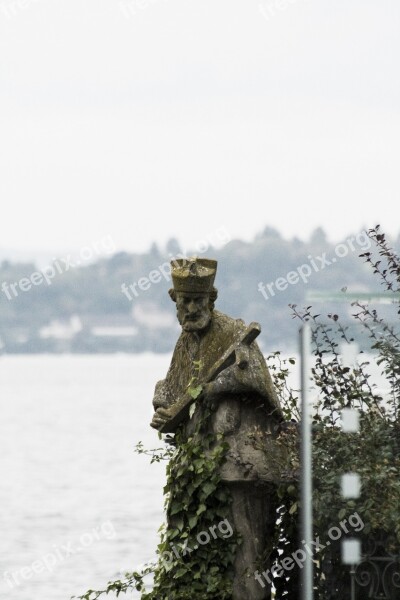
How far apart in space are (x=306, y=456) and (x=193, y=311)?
1.37m

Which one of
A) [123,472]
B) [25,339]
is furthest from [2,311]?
[123,472]

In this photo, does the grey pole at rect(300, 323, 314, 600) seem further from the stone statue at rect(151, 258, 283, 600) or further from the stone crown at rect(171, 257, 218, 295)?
the stone crown at rect(171, 257, 218, 295)

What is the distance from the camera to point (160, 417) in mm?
10617

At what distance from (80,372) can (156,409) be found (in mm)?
A: 114779

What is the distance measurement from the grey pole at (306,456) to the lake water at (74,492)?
188cm

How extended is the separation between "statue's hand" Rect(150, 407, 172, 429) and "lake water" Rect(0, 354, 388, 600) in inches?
43.9

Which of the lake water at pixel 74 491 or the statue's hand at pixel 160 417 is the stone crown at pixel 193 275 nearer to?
the statue's hand at pixel 160 417

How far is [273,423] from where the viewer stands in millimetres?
10531

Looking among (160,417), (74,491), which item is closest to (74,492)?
(74,491)

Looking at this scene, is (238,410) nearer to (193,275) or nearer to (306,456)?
(193,275)

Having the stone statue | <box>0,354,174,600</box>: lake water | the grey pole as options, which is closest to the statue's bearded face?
the stone statue

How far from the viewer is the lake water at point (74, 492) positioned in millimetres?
19812

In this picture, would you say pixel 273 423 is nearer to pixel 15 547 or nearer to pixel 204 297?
pixel 204 297

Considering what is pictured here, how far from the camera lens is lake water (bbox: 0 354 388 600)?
19812 mm
